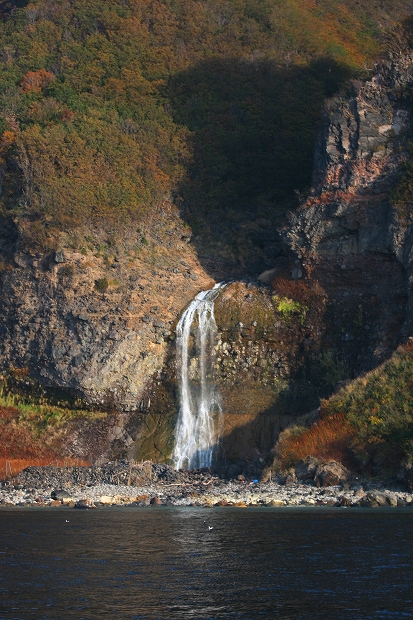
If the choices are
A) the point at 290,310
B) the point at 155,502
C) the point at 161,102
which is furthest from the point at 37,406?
the point at 161,102

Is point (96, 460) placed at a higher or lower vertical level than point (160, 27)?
lower

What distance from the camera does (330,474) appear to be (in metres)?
35.2

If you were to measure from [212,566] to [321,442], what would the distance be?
59.6ft

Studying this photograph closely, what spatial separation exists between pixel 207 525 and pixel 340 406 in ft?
45.0

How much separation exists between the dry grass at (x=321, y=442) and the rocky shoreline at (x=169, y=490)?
1.53m

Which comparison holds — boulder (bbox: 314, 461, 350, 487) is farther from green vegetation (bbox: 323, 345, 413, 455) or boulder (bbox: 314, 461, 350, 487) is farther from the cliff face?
the cliff face

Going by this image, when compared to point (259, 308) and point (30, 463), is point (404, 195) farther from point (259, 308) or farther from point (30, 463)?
point (30, 463)

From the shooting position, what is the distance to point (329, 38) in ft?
256

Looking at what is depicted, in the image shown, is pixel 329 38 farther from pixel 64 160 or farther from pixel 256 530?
pixel 256 530

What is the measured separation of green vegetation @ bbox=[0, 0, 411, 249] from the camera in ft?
181

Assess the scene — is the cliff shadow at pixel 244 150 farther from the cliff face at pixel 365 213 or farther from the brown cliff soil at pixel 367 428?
the brown cliff soil at pixel 367 428

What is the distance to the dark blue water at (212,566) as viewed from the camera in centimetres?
1703

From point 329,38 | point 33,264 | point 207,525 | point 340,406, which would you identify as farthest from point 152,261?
point 329,38

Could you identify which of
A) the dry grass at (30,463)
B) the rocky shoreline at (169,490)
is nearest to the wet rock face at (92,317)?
the dry grass at (30,463)
